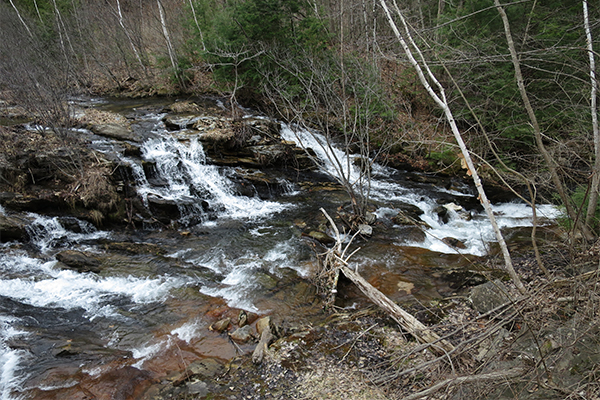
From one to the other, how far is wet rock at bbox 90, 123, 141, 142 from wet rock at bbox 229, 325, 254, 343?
28.1ft

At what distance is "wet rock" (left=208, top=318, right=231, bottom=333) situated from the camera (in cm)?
516

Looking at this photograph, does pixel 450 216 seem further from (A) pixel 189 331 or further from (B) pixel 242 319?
(A) pixel 189 331

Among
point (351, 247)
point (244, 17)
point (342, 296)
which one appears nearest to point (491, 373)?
point (342, 296)

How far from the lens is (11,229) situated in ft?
23.9

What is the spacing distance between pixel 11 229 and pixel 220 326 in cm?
589

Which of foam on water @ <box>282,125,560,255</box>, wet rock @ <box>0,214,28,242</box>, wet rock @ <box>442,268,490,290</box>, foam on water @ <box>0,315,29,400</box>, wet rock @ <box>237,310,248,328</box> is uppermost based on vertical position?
wet rock @ <box>0,214,28,242</box>

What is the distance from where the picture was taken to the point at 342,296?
5852 millimetres

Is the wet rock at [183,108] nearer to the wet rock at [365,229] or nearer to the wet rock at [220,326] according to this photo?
the wet rock at [365,229]

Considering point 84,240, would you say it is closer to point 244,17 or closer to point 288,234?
point 288,234

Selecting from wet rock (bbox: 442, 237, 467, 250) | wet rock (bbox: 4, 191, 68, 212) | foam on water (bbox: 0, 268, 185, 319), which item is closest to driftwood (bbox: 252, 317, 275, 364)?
foam on water (bbox: 0, 268, 185, 319)

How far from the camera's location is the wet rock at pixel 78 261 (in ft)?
22.1

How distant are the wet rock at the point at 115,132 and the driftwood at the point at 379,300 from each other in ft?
27.9

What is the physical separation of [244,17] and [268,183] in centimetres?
694

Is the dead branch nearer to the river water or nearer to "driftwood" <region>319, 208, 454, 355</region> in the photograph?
"driftwood" <region>319, 208, 454, 355</region>
